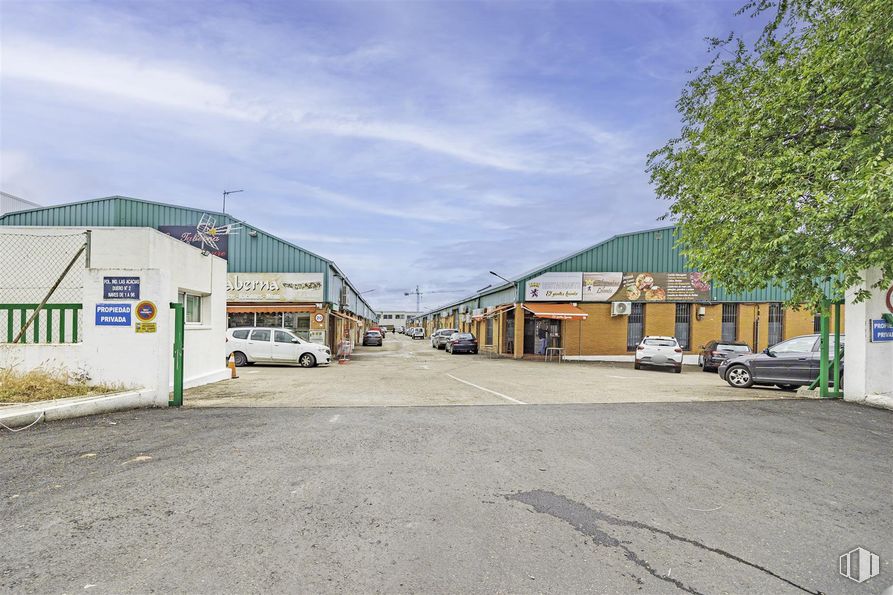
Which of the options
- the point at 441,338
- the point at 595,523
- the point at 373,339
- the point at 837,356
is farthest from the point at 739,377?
the point at 373,339

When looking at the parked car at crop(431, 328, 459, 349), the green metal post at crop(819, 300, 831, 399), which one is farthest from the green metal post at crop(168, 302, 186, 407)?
the parked car at crop(431, 328, 459, 349)

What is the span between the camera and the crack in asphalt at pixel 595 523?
3256mm

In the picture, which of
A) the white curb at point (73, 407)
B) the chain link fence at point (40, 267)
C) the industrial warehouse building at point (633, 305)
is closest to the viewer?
the white curb at point (73, 407)

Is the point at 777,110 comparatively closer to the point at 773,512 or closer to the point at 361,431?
the point at 773,512

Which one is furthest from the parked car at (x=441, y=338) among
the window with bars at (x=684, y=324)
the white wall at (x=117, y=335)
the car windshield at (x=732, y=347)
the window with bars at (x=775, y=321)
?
the white wall at (x=117, y=335)

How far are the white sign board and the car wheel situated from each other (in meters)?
15.6

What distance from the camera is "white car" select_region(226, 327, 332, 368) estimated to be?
21359 mm

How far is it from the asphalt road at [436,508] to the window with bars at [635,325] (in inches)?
918

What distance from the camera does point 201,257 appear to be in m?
13.2

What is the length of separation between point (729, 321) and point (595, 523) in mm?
31057

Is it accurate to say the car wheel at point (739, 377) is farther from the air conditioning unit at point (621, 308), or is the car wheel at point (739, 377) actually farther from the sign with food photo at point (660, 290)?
the sign with food photo at point (660, 290)

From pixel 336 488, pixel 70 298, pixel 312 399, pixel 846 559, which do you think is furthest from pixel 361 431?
pixel 70 298

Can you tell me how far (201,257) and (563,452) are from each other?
1077 cm

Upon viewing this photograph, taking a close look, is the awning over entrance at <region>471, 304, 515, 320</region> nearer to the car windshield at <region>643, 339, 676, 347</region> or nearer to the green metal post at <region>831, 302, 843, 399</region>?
the car windshield at <region>643, 339, 676, 347</region>
